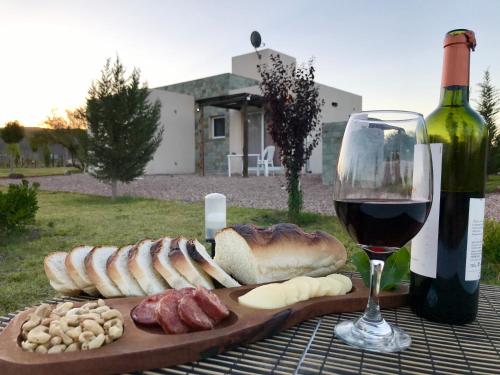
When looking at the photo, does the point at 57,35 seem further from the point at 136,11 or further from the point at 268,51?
the point at 268,51

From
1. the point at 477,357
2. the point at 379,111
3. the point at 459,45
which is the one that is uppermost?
the point at 459,45

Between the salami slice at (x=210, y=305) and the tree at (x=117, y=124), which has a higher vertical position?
the tree at (x=117, y=124)

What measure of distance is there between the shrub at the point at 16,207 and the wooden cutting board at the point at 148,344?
5.00 m

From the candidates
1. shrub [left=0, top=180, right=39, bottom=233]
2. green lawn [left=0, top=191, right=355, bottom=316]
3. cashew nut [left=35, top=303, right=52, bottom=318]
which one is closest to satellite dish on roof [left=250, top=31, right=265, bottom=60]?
green lawn [left=0, top=191, right=355, bottom=316]

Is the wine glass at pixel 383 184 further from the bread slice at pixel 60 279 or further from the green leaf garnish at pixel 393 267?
the bread slice at pixel 60 279

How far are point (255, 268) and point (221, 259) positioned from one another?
0.17m

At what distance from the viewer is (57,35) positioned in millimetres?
9297

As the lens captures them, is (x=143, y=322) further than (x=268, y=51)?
No

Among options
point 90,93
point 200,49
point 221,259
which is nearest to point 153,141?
point 90,93

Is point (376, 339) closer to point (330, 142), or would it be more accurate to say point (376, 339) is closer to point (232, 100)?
point (330, 142)

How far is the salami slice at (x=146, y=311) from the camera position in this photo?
2.57 feet

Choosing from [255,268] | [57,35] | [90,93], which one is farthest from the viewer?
[90,93]

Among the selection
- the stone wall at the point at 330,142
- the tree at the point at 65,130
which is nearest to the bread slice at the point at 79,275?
the stone wall at the point at 330,142

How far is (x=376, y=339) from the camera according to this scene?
0.77 meters
